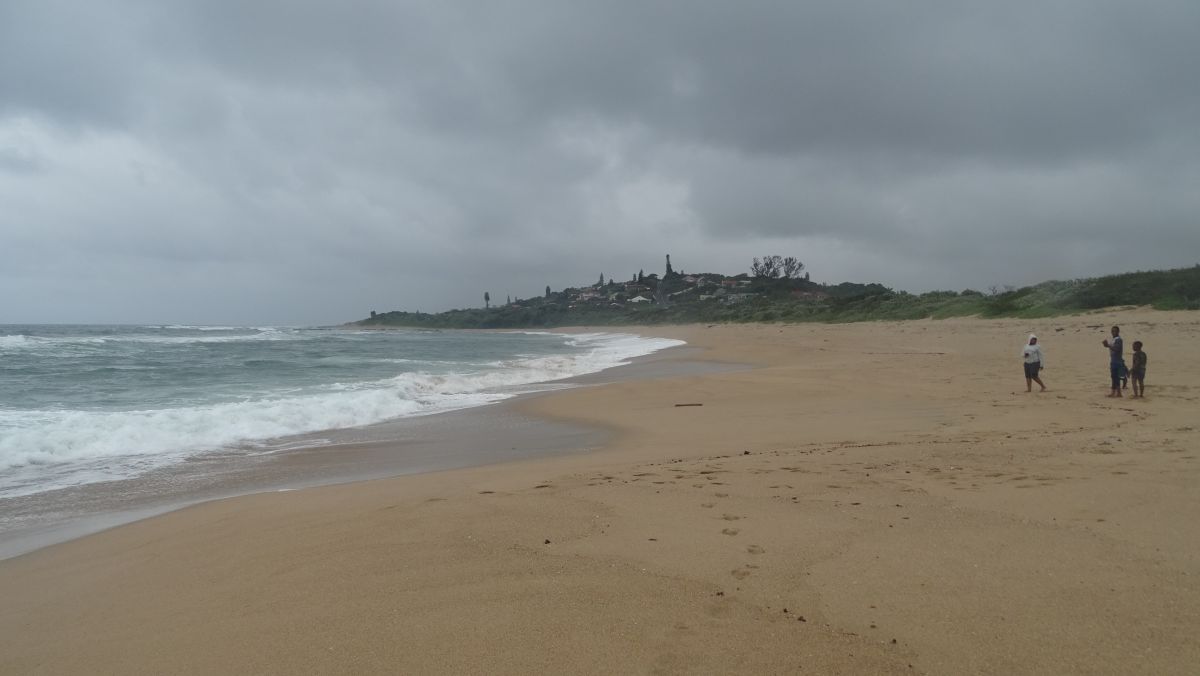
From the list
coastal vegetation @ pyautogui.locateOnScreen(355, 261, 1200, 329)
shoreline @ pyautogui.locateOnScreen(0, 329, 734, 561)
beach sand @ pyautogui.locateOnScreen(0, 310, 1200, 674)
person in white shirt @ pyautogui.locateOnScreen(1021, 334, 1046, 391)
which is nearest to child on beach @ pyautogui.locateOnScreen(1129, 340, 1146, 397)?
person in white shirt @ pyautogui.locateOnScreen(1021, 334, 1046, 391)

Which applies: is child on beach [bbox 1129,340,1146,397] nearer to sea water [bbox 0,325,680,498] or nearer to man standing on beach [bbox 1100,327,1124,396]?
man standing on beach [bbox 1100,327,1124,396]

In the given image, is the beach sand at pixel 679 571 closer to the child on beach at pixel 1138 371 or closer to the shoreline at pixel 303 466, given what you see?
the shoreline at pixel 303 466

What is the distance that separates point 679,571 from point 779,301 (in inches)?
3200

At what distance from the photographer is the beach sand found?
265cm

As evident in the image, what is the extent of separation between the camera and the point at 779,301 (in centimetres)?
8106

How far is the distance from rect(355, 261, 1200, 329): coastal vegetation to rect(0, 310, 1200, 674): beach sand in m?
29.9

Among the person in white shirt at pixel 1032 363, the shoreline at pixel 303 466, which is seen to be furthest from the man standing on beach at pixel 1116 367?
the shoreline at pixel 303 466

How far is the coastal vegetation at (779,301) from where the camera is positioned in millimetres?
32369

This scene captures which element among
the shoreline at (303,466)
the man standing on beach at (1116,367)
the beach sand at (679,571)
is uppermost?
the man standing on beach at (1116,367)

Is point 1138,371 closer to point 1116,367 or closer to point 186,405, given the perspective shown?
point 1116,367

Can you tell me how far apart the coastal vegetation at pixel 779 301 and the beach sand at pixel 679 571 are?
2995cm

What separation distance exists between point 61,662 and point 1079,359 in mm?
19358

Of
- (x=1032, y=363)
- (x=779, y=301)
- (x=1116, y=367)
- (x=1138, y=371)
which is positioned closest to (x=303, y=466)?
(x=1032, y=363)

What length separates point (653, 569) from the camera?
137 inches
